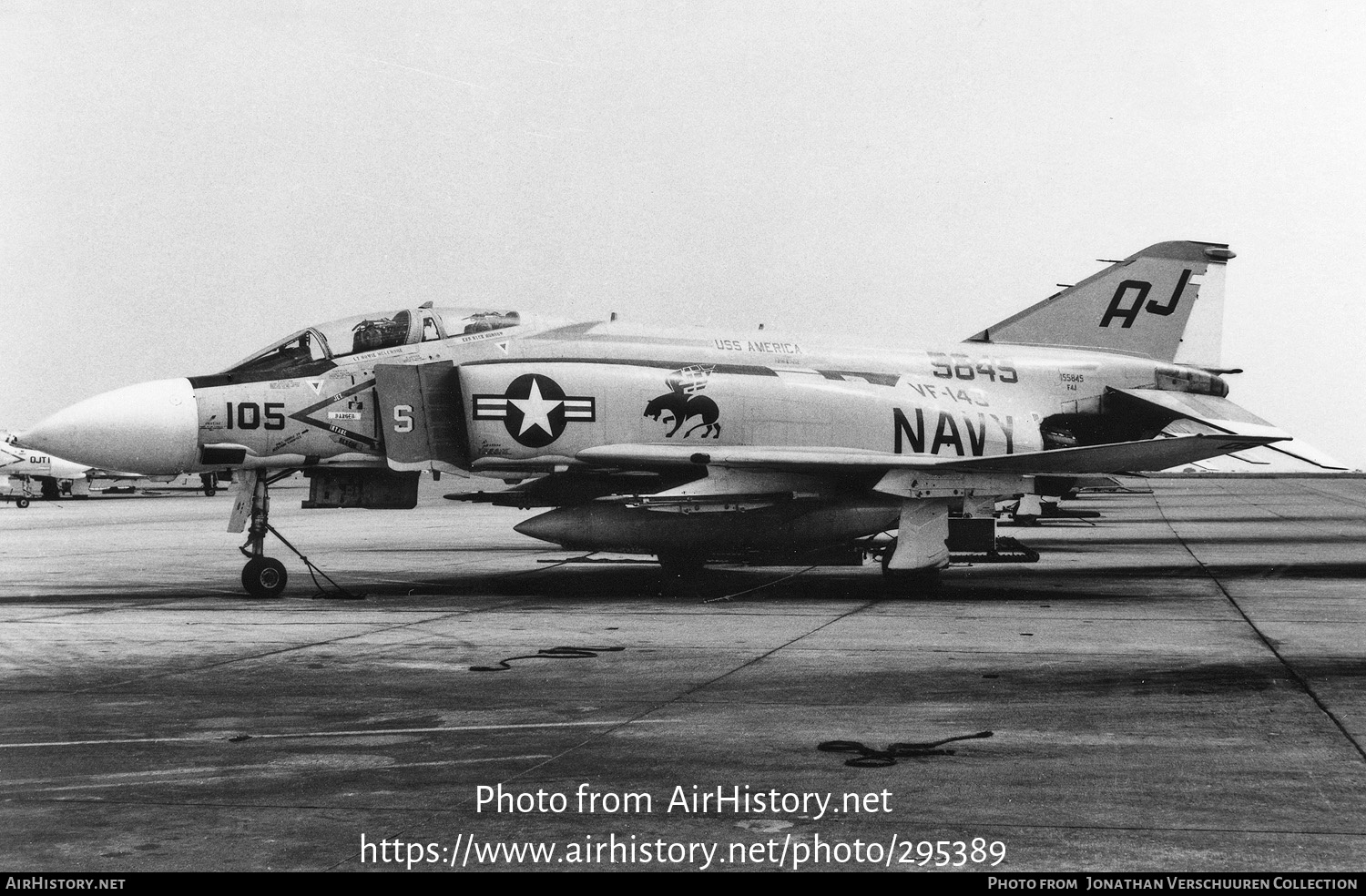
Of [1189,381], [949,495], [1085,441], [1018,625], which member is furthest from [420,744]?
[1189,381]

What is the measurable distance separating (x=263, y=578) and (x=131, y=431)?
2.06 m

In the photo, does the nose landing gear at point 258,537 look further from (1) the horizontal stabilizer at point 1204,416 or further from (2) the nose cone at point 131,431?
(1) the horizontal stabilizer at point 1204,416

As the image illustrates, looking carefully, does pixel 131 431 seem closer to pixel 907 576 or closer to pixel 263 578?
pixel 263 578

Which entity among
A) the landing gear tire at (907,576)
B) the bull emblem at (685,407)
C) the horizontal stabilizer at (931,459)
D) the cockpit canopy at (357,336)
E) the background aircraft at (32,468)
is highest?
the cockpit canopy at (357,336)

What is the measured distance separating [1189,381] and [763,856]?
14.3 metres

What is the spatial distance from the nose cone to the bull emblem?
15.8 ft

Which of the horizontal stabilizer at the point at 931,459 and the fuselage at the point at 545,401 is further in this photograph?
the horizontal stabilizer at the point at 931,459

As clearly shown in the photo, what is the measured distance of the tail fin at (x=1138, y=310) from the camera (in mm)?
17156

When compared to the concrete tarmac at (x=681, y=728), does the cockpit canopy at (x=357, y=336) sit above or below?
above

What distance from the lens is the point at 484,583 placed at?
50.5 ft

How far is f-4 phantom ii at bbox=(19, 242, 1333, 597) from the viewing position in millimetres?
13211

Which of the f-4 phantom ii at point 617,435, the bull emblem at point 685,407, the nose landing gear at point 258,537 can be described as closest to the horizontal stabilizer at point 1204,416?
the f-4 phantom ii at point 617,435

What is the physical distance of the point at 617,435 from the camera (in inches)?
557

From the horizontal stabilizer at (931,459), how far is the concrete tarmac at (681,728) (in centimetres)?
141
